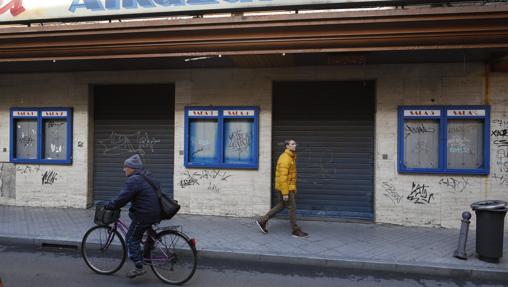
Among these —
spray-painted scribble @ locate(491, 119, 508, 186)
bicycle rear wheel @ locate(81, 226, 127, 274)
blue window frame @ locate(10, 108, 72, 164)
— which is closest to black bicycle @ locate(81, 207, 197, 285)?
bicycle rear wheel @ locate(81, 226, 127, 274)

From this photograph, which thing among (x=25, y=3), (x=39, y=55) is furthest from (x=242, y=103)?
(x=25, y=3)

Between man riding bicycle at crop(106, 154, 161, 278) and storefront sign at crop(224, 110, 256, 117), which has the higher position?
storefront sign at crop(224, 110, 256, 117)

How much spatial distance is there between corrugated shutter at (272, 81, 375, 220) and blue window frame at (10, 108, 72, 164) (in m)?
5.34

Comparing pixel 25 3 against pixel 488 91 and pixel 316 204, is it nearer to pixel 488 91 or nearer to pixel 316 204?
pixel 316 204

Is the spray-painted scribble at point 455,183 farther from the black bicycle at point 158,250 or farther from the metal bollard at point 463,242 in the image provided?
the black bicycle at point 158,250

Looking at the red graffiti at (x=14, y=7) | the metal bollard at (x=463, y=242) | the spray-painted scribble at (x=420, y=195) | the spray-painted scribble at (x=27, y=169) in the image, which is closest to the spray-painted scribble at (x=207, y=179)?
the spray-painted scribble at (x=27, y=169)

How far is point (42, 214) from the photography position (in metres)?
9.52

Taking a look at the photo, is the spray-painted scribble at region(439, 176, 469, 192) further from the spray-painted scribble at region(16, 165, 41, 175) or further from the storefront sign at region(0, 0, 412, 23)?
the spray-painted scribble at region(16, 165, 41, 175)

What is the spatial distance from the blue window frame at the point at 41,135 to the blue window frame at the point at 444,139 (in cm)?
805

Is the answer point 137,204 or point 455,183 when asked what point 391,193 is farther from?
point 137,204

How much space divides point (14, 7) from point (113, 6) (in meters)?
2.48

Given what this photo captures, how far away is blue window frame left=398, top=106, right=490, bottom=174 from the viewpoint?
8484mm

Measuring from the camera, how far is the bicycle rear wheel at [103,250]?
5660 millimetres

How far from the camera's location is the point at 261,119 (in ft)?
30.9
